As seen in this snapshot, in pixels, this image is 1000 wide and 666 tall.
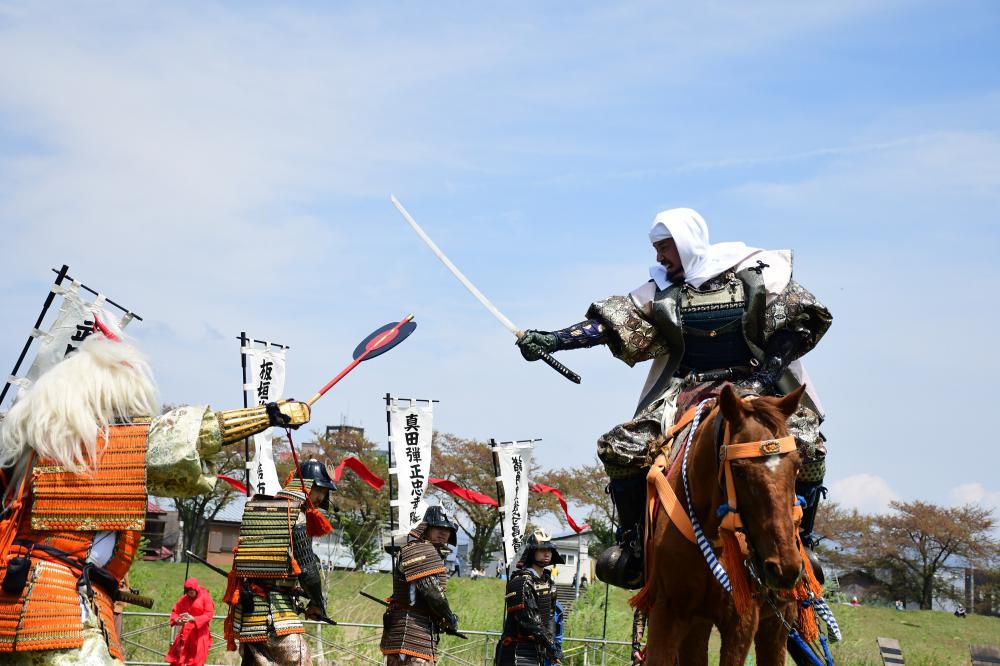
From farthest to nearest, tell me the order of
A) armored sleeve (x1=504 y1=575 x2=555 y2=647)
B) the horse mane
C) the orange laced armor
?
1. armored sleeve (x1=504 y1=575 x2=555 y2=647)
2. the horse mane
3. the orange laced armor

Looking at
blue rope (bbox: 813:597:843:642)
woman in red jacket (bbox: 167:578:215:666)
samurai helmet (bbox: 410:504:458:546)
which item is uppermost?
samurai helmet (bbox: 410:504:458:546)

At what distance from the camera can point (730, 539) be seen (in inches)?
202

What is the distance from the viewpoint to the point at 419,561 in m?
9.26

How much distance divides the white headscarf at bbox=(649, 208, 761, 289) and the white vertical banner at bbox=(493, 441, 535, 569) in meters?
7.86

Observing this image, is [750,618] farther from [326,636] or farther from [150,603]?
[326,636]

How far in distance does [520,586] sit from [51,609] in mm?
7115

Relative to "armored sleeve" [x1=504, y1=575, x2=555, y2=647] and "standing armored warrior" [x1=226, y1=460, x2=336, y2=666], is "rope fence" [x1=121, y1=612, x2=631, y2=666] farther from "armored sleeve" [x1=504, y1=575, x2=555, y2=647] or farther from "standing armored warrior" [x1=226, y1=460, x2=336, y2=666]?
"standing armored warrior" [x1=226, y1=460, x2=336, y2=666]

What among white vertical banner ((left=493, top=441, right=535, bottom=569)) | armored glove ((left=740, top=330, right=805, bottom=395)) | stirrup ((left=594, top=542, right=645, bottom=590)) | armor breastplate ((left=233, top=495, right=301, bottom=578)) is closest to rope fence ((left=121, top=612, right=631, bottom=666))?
white vertical banner ((left=493, top=441, right=535, bottom=569))

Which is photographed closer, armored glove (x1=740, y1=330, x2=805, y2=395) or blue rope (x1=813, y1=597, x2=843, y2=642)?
Result: blue rope (x1=813, y1=597, x2=843, y2=642)

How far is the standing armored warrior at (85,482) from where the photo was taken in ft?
13.2

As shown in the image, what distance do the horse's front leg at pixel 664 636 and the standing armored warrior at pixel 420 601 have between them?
3.77 meters

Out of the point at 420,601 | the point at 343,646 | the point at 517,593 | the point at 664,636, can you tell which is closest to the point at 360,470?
the point at 517,593

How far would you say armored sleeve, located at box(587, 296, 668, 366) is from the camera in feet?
22.1

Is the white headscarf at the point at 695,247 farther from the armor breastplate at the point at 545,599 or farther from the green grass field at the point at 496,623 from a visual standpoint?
the green grass field at the point at 496,623
